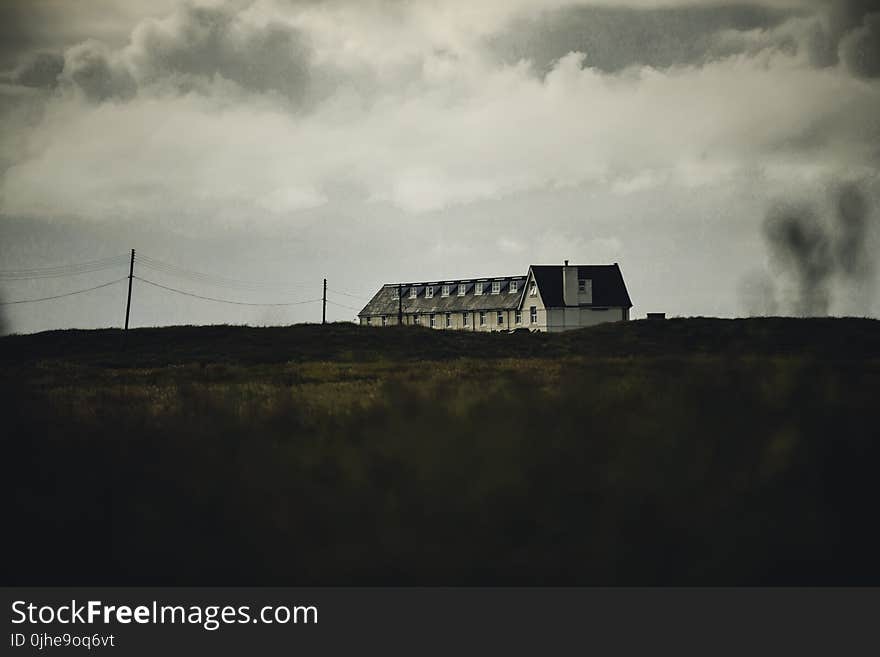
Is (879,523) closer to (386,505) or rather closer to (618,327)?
(386,505)

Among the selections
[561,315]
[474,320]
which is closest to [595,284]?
[561,315]

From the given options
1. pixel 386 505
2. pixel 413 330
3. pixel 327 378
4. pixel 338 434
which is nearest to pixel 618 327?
pixel 413 330

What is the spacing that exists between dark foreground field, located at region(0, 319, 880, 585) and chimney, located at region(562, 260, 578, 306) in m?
69.3

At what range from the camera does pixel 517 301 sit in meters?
82.0

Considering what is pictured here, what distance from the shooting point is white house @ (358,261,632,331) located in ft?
252

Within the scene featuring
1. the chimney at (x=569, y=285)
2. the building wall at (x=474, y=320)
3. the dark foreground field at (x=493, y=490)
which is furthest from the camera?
the building wall at (x=474, y=320)

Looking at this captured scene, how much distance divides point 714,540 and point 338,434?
407 centimetres

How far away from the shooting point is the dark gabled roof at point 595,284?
76812 mm

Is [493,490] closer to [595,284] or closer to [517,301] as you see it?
[595,284]

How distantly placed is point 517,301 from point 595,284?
846cm

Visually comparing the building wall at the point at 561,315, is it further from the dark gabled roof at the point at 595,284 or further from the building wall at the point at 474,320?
the dark gabled roof at the point at 595,284

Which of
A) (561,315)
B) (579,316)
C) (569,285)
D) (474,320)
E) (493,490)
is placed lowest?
(493,490)

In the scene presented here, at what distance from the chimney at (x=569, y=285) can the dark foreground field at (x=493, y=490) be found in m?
69.3

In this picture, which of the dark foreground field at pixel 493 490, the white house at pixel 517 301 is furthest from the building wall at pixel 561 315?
the dark foreground field at pixel 493 490
